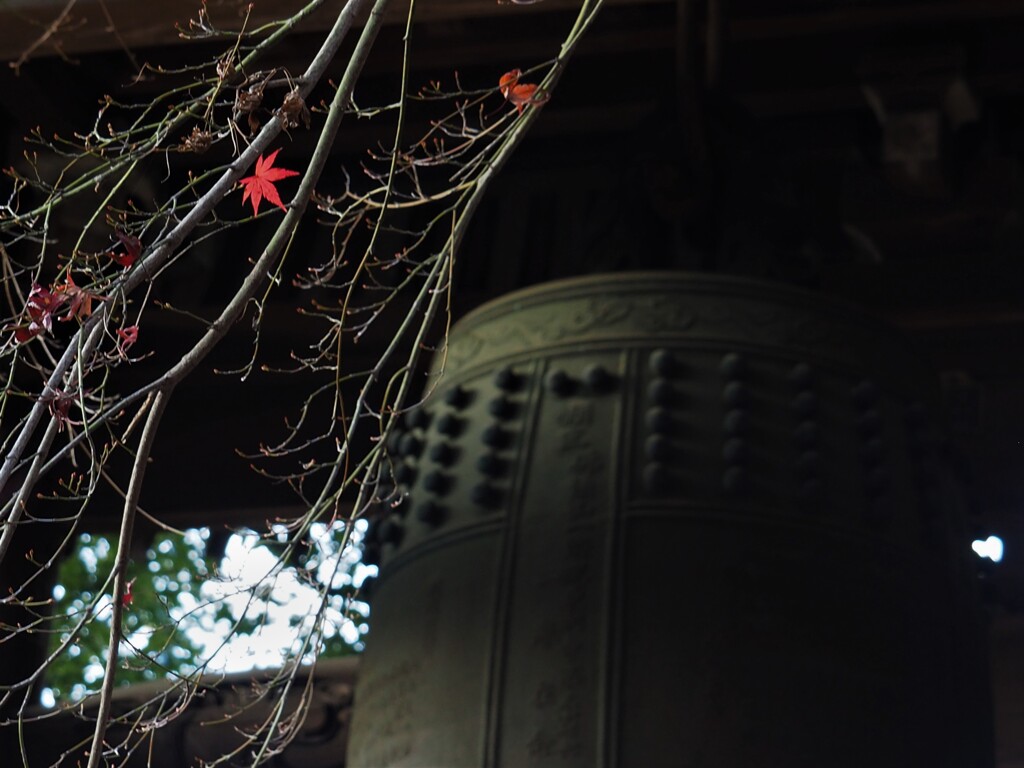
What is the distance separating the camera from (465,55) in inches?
108

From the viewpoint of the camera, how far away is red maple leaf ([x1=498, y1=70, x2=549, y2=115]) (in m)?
1.55

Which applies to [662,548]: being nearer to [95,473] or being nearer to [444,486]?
[444,486]

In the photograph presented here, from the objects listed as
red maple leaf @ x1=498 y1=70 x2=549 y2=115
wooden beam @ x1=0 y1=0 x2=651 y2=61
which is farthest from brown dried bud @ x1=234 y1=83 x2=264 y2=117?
wooden beam @ x1=0 y1=0 x2=651 y2=61

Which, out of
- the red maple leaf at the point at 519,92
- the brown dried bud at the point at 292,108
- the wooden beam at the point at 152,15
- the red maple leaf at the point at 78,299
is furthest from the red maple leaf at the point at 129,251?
the wooden beam at the point at 152,15

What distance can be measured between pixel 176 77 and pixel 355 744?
45.7 inches

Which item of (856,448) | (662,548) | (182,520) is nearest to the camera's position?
(662,548)

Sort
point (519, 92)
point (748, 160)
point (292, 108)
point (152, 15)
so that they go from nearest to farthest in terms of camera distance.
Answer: point (292, 108) < point (519, 92) < point (152, 15) < point (748, 160)

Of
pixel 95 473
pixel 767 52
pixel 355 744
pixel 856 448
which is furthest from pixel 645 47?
pixel 95 473

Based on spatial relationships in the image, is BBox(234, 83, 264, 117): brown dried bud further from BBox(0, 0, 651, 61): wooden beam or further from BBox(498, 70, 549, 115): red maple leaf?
BBox(0, 0, 651, 61): wooden beam

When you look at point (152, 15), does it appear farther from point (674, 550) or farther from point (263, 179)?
point (674, 550)

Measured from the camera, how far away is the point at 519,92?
1.59 m

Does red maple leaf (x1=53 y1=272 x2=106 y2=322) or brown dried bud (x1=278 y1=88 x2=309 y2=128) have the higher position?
brown dried bud (x1=278 y1=88 x2=309 y2=128)

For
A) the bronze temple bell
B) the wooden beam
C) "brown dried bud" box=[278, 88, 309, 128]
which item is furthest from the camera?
the wooden beam

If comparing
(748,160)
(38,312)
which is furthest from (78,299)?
(748,160)
